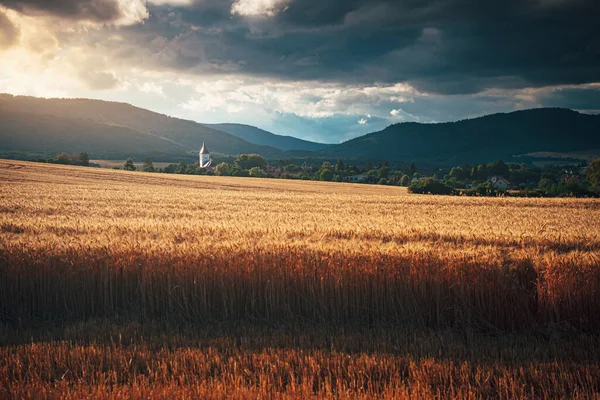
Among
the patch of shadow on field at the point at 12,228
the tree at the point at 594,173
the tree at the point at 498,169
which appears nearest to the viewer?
the patch of shadow on field at the point at 12,228

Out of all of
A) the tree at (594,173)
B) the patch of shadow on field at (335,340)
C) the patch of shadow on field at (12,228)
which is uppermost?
the tree at (594,173)

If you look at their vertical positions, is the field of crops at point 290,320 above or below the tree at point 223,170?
below

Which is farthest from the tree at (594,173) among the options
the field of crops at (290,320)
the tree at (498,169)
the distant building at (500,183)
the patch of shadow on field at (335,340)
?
the patch of shadow on field at (335,340)

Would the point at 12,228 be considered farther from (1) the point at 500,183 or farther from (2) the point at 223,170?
(1) the point at 500,183

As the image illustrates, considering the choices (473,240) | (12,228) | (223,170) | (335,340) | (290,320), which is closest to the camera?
(335,340)

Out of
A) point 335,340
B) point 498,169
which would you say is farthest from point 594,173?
point 335,340

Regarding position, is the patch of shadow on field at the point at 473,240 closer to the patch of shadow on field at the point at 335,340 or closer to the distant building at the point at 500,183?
the patch of shadow on field at the point at 335,340

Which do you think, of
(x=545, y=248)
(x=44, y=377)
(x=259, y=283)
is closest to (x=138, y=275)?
(x=259, y=283)

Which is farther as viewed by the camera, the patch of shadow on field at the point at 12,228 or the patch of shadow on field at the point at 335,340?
the patch of shadow on field at the point at 12,228

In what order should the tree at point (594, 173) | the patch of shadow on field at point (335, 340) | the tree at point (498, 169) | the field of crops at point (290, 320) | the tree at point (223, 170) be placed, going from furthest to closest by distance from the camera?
the tree at point (498, 169) < the tree at point (223, 170) < the tree at point (594, 173) < the patch of shadow on field at point (335, 340) < the field of crops at point (290, 320)

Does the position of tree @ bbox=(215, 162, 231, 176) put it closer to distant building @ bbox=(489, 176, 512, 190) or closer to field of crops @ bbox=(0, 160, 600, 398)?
distant building @ bbox=(489, 176, 512, 190)

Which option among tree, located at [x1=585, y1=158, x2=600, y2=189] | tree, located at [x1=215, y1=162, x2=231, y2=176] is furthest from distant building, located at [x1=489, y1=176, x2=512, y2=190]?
tree, located at [x1=215, y1=162, x2=231, y2=176]

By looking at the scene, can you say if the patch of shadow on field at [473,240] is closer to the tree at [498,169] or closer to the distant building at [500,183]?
the distant building at [500,183]

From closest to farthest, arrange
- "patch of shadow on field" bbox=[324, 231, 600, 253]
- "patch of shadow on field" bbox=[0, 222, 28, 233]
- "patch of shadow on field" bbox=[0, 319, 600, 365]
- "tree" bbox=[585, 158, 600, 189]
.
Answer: "patch of shadow on field" bbox=[0, 319, 600, 365] → "patch of shadow on field" bbox=[324, 231, 600, 253] → "patch of shadow on field" bbox=[0, 222, 28, 233] → "tree" bbox=[585, 158, 600, 189]
